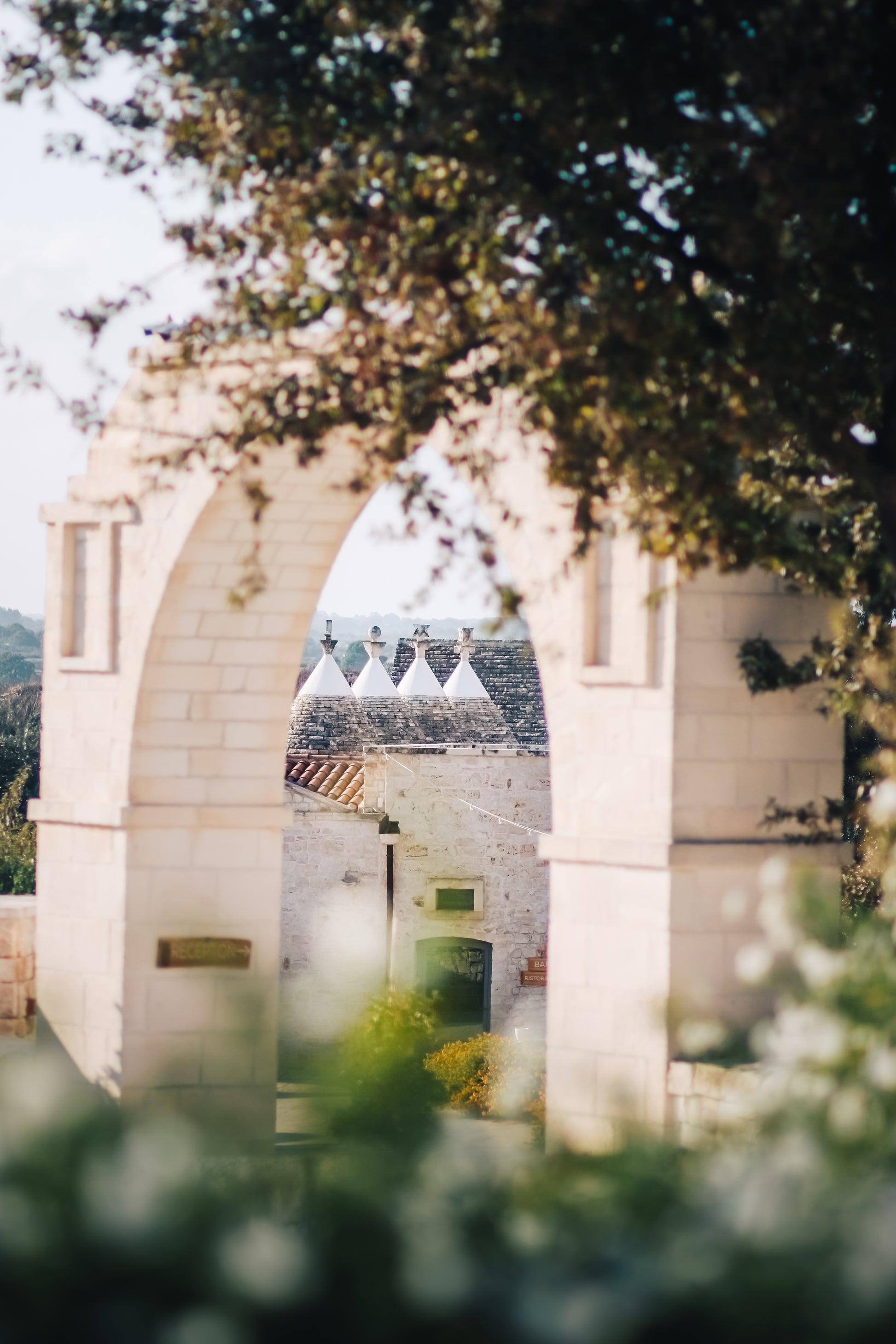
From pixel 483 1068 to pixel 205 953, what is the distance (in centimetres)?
762

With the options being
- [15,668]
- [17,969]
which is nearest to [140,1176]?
[17,969]

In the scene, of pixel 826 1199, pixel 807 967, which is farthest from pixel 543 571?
pixel 826 1199

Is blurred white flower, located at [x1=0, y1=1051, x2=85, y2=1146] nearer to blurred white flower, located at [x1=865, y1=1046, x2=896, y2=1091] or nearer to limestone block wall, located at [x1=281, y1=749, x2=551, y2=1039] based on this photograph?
blurred white flower, located at [x1=865, y1=1046, x2=896, y2=1091]

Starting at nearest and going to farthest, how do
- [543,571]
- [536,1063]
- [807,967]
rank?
Answer: [807,967] < [543,571] < [536,1063]

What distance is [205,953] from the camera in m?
6.91

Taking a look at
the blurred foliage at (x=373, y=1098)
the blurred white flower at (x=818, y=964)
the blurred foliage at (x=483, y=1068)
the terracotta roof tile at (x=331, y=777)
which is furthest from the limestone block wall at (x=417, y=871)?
the blurred white flower at (x=818, y=964)

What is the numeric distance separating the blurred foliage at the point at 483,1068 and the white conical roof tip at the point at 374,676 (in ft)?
21.4

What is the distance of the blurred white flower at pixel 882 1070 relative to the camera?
2.71m

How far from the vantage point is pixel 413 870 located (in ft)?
54.9

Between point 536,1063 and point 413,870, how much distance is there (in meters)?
4.16

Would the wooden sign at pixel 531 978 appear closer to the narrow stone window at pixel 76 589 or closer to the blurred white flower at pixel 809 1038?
the narrow stone window at pixel 76 589

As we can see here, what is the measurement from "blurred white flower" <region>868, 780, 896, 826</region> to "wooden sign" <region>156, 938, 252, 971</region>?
355 cm

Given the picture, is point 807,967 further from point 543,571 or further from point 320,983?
point 320,983

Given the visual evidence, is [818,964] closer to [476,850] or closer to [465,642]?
[476,850]
